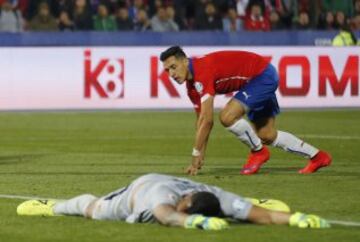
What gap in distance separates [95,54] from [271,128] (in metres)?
12.3

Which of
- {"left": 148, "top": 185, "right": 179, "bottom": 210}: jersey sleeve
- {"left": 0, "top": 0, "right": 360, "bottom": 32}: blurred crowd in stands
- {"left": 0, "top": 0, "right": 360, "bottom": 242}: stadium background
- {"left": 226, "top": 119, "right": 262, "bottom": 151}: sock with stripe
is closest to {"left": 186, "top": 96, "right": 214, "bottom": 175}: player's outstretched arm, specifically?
{"left": 0, "top": 0, "right": 360, "bottom": 242}: stadium background

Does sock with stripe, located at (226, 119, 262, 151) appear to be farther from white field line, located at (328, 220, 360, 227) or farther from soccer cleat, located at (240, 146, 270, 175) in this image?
white field line, located at (328, 220, 360, 227)

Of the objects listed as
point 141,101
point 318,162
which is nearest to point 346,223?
point 318,162

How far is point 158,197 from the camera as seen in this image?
11.5 m

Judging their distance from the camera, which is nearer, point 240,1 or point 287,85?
point 287,85

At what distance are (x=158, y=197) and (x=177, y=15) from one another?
22.7 meters

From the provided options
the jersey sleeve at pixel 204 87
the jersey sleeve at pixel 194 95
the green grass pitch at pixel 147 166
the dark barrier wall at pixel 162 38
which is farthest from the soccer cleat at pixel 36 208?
the dark barrier wall at pixel 162 38

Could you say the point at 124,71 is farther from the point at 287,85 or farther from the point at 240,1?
the point at 240,1

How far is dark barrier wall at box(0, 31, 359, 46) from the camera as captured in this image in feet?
98.4

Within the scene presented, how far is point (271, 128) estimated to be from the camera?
1727 cm

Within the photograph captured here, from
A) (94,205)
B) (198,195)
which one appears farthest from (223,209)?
(94,205)

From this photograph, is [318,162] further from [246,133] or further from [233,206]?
[233,206]

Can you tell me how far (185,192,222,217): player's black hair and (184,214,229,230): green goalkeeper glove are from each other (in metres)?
0.06

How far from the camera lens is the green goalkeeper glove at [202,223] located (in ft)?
37.0
